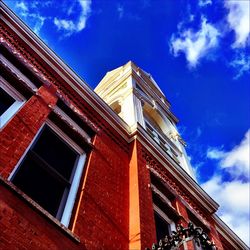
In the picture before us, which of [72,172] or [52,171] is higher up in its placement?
[72,172]

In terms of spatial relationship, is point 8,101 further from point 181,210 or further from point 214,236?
point 214,236

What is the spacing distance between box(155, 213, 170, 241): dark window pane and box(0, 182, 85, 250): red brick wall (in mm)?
3354

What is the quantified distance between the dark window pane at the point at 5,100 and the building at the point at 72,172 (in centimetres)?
2

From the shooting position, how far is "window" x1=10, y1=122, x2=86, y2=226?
525cm

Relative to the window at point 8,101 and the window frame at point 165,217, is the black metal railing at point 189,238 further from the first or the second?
the window frame at point 165,217

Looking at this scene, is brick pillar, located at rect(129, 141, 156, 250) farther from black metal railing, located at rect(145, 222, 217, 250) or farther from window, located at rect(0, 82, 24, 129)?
window, located at rect(0, 82, 24, 129)

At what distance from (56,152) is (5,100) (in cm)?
146

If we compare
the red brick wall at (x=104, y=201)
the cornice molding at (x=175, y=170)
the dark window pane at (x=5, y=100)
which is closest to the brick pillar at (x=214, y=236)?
the cornice molding at (x=175, y=170)

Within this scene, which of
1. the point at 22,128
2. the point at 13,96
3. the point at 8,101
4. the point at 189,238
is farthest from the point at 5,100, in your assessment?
the point at 189,238

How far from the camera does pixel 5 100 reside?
6387mm

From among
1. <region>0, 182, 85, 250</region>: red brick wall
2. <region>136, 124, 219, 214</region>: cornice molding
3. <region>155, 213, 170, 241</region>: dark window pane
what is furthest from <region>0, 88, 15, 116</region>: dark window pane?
<region>155, 213, 170, 241</region>: dark window pane

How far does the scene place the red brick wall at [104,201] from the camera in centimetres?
530

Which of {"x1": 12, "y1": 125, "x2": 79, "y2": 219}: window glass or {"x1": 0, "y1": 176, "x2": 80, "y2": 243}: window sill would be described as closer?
{"x1": 0, "y1": 176, "x2": 80, "y2": 243}: window sill

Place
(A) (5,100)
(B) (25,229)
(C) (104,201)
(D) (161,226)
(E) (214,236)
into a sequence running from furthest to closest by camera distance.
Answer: (E) (214,236)
(D) (161,226)
(A) (5,100)
(C) (104,201)
(B) (25,229)
